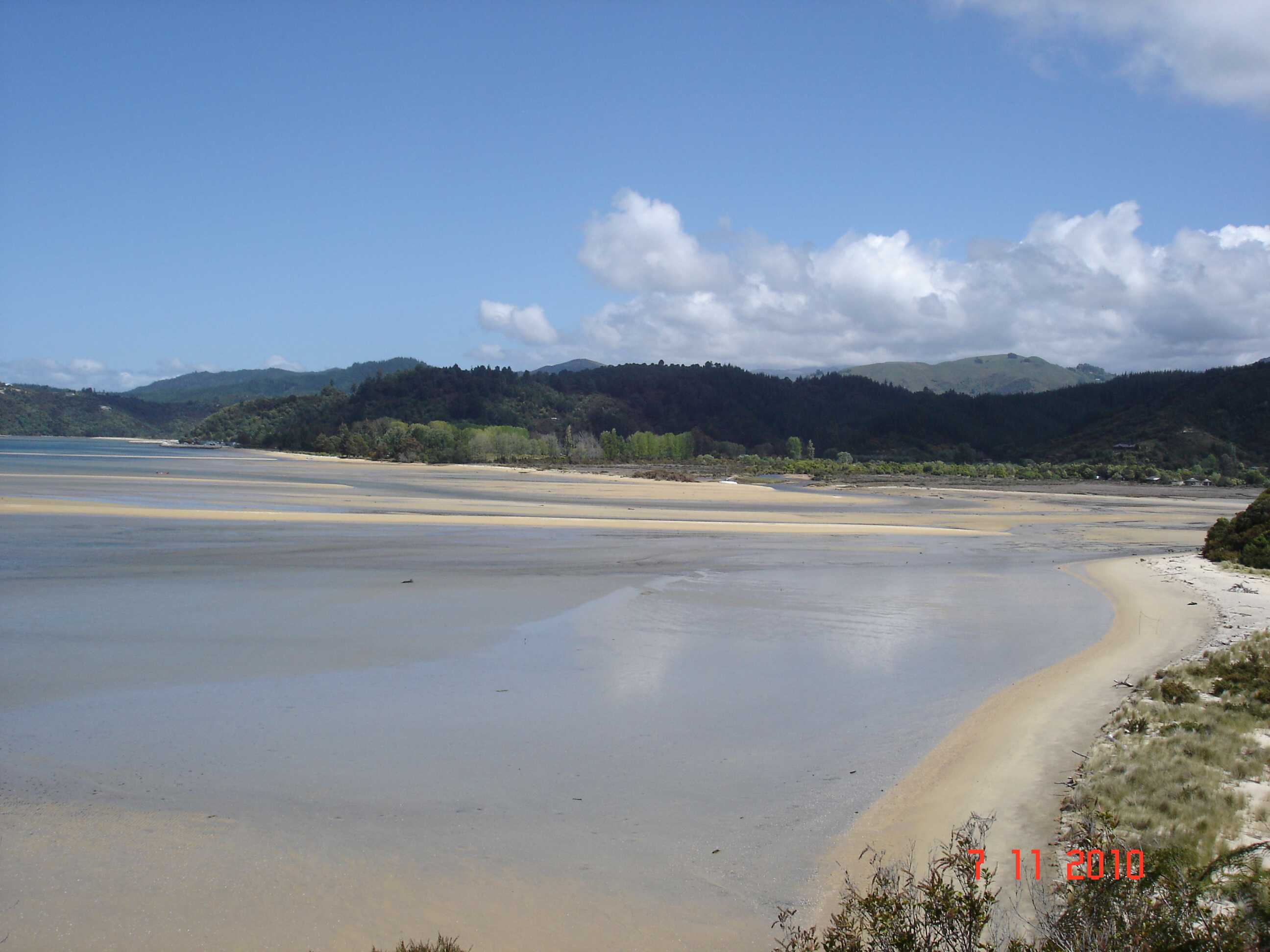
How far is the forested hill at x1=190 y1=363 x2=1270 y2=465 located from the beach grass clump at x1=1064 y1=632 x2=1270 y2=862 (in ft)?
312

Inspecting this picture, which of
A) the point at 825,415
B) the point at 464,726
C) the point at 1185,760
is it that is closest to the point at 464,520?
the point at 464,726

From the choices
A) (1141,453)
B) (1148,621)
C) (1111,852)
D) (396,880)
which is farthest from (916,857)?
(1141,453)

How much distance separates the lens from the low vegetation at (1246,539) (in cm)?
2034

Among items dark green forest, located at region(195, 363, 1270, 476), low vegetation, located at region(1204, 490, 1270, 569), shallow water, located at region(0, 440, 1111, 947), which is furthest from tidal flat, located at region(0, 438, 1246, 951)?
dark green forest, located at region(195, 363, 1270, 476)

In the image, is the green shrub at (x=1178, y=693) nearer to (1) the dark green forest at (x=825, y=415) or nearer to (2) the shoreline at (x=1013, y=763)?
(2) the shoreline at (x=1013, y=763)

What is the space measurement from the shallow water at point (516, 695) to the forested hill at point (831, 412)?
92072 mm

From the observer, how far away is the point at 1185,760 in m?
6.83

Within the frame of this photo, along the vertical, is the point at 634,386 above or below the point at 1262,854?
above

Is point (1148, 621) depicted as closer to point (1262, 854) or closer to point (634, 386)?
point (1262, 854)

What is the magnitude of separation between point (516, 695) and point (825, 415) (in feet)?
555

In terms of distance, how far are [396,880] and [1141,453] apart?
104 metres

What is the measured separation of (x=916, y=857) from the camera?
576 cm
